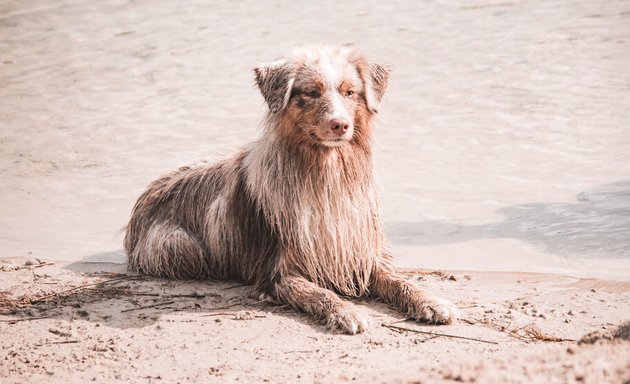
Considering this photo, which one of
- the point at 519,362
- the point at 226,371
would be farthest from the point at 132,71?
the point at 519,362

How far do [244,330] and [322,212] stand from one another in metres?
1.21

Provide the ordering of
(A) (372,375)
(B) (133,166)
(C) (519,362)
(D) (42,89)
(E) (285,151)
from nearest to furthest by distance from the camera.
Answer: (C) (519,362) → (A) (372,375) → (E) (285,151) → (B) (133,166) → (D) (42,89)

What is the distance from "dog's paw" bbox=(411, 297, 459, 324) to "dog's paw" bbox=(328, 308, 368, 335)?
1.27 ft

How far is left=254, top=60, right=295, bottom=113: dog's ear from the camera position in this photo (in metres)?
6.69

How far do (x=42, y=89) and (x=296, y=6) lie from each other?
5.84 meters

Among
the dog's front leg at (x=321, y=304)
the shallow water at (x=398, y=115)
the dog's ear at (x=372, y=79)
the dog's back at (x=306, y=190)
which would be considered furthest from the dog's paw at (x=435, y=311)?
the shallow water at (x=398, y=115)

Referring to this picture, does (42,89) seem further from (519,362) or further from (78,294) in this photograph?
(519,362)

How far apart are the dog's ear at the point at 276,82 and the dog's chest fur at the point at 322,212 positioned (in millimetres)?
413

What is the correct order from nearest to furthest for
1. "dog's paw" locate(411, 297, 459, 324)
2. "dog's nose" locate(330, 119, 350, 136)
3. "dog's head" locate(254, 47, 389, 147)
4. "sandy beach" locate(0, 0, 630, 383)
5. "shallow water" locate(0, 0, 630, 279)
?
"sandy beach" locate(0, 0, 630, 383), "dog's paw" locate(411, 297, 459, 324), "dog's nose" locate(330, 119, 350, 136), "dog's head" locate(254, 47, 389, 147), "shallow water" locate(0, 0, 630, 279)

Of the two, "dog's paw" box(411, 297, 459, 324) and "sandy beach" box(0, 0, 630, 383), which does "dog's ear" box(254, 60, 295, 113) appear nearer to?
"sandy beach" box(0, 0, 630, 383)

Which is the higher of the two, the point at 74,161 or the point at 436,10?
the point at 436,10

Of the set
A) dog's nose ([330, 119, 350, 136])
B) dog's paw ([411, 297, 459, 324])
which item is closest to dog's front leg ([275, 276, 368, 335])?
dog's paw ([411, 297, 459, 324])

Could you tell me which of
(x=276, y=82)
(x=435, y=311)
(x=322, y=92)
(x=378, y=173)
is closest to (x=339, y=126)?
(x=322, y=92)

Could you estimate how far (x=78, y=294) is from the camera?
23.2ft
